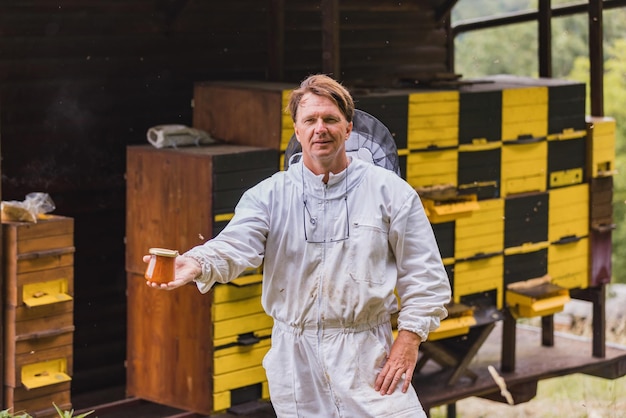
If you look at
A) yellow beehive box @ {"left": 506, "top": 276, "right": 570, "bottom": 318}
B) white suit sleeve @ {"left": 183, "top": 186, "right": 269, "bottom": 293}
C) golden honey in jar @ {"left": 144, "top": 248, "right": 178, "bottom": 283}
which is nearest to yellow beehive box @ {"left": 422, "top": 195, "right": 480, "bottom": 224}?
yellow beehive box @ {"left": 506, "top": 276, "right": 570, "bottom": 318}

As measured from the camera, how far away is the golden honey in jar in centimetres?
421

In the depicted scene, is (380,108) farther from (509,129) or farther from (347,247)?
(347,247)

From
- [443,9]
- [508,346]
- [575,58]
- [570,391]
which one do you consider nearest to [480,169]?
[508,346]

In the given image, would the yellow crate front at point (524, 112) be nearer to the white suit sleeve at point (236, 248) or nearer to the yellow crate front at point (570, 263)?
the yellow crate front at point (570, 263)

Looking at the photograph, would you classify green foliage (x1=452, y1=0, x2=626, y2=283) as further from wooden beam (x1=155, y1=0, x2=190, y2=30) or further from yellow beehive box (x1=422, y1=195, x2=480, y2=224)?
wooden beam (x1=155, y1=0, x2=190, y2=30)

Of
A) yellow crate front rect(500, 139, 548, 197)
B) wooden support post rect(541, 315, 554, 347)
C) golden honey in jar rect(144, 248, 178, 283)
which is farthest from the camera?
wooden support post rect(541, 315, 554, 347)

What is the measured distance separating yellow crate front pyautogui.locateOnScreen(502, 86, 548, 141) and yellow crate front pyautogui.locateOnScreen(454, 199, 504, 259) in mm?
530

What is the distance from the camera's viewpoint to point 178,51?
9.63 metres

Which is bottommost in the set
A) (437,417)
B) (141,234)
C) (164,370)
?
(437,417)

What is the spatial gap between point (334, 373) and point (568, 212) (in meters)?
5.59

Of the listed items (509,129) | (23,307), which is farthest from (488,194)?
(23,307)

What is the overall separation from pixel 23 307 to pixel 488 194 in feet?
11.8

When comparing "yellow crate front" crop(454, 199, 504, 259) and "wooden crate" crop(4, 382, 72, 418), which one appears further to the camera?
"yellow crate front" crop(454, 199, 504, 259)

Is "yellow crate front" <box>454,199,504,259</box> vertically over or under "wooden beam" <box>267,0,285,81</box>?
under
